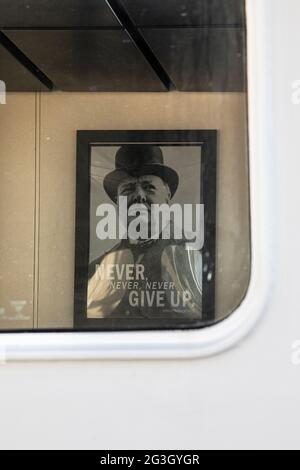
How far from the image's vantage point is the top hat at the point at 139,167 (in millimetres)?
1554

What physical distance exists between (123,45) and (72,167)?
24cm

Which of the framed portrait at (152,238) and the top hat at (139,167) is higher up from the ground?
the top hat at (139,167)

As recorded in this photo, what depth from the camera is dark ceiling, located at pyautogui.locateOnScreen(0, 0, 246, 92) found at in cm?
154

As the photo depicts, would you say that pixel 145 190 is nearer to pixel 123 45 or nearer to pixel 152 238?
pixel 152 238

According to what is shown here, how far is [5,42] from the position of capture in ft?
5.35

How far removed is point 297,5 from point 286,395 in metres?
0.66

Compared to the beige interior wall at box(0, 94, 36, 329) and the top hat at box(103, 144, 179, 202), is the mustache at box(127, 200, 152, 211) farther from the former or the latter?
the beige interior wall at box(0, 94, 36, 329)

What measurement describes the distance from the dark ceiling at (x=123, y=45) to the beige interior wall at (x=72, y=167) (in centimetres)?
3

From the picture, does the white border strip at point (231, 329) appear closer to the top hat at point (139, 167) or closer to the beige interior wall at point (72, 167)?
the beige interior wall at point (72, 167)

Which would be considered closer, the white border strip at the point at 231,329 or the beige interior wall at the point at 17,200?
the white border strip at the point at 231,329

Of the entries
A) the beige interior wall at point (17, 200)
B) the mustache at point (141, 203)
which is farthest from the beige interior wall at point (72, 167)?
the mustache at point (141, 203)

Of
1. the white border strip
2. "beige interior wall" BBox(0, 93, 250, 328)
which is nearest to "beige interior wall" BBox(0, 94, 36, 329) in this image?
"beige interior wall" BBox(0, 93, 250, 328)

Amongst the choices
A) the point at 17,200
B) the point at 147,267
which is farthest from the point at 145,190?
the point at 17,200

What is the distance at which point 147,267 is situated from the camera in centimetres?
155
